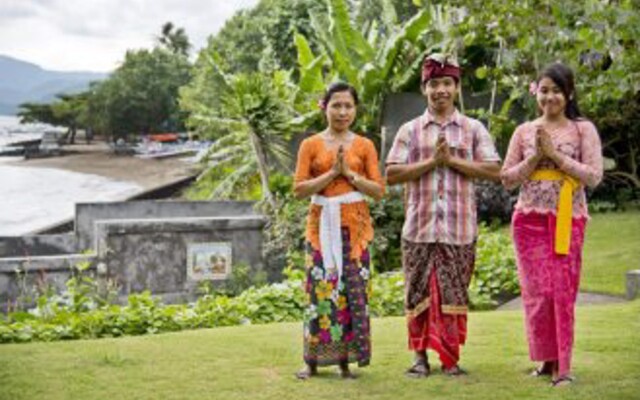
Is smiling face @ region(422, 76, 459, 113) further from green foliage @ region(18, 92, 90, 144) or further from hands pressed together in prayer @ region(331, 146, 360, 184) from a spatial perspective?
green foliage @ region(18, 92, 90, 144)

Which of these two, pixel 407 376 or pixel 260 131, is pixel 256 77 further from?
pixel 407 376

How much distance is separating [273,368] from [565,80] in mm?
2278

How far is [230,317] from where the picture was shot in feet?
28.2

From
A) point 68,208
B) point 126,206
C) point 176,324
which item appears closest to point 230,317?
point 176,324

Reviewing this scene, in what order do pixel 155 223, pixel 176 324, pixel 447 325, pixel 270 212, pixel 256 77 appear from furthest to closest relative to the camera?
pixel 256 77 → pixel 270 212 → pixel 155 223 → pixel 176 324 → pixel 447 325

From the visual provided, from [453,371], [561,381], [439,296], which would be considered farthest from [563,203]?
[453,371]

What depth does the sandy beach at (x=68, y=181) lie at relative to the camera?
26.4 meters

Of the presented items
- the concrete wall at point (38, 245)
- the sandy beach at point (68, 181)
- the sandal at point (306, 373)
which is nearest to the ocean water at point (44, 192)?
the sandy beach at point (68, 181)

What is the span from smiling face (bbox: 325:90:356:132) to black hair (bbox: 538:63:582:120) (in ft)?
3.27

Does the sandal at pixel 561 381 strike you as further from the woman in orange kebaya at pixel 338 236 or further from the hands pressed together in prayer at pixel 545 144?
the hands pressed together in prayer at pixel 545 144

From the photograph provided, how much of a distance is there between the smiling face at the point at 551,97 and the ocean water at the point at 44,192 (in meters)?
19.4

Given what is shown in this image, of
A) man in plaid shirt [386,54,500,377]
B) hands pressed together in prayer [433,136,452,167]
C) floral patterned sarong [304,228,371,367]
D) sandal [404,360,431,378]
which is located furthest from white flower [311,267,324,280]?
hands pressed together in prayer [433,136,452,167]

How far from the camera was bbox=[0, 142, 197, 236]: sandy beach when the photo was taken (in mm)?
26438

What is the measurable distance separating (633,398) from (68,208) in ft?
79.0
